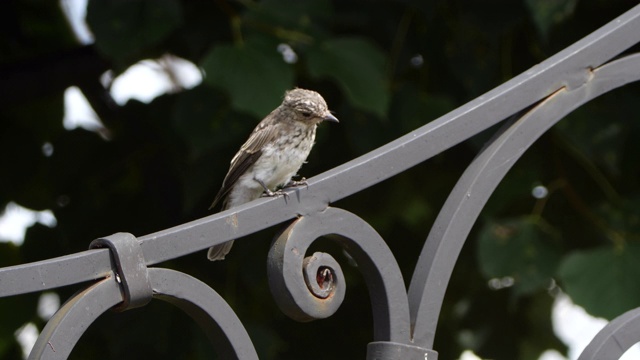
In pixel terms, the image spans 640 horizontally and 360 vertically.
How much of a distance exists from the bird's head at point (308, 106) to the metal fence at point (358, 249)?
1.21m

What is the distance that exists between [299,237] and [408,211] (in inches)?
94.5

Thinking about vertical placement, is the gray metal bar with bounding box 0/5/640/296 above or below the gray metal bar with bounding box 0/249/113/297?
above

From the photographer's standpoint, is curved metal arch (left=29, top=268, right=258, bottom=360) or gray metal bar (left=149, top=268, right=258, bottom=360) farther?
gray metal bar (left=149, top=268, right=258, bottom=360)

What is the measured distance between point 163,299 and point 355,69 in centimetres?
192

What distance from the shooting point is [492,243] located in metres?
3.53

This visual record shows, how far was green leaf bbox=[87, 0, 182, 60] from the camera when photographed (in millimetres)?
3250

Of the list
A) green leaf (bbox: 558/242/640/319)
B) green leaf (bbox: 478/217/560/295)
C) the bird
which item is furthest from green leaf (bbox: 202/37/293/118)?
green leaf (bbox: 558/242/640/319)

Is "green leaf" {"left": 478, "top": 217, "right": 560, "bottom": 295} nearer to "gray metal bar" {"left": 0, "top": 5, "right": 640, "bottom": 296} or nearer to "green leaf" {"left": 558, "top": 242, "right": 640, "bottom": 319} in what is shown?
"green leaf" {"left": 558, "top": 242, "right": 640, "bottom": 319}

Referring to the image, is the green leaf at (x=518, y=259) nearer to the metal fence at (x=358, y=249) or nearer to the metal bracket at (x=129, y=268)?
the metal fence at (x=358, y=249)

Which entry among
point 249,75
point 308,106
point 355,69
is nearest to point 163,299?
point 308,106

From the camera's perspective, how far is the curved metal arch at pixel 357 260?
1592mm

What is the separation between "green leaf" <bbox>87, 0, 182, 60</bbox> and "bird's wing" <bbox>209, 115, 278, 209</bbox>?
44cm

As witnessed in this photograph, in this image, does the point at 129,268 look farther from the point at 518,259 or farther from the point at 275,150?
the point at 518,259

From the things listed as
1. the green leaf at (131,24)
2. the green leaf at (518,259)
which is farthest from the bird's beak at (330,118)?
the green leaf at (518,259)
